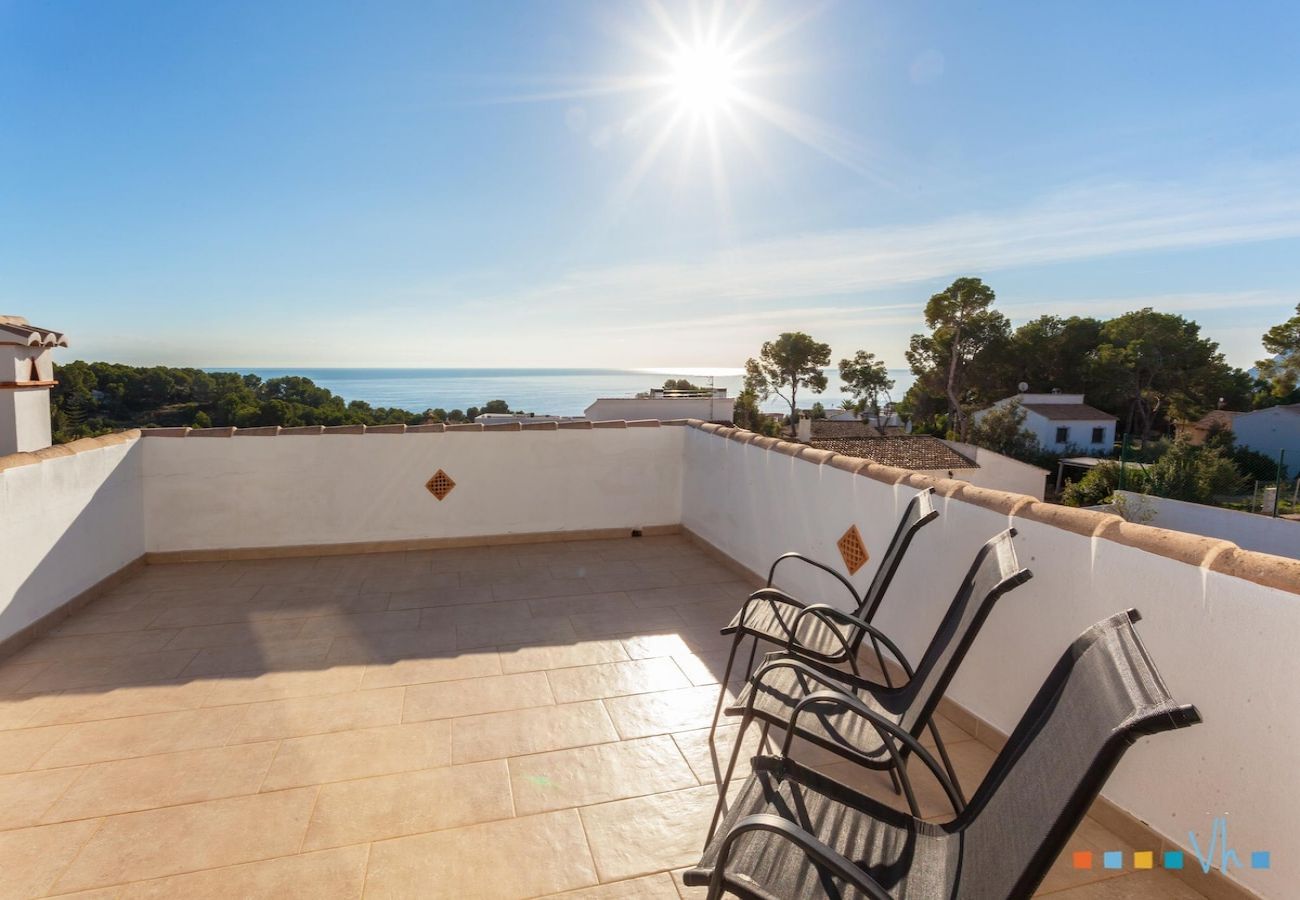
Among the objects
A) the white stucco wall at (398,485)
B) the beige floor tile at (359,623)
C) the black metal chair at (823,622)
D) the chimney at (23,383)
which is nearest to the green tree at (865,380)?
the white stucco wall at (398,485)

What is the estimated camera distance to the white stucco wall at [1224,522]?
14555mm

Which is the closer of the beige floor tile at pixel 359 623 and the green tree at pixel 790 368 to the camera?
the beige floor tile at pixel 359 623

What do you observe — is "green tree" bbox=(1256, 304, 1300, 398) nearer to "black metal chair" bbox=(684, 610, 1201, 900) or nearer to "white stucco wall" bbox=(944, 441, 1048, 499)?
"white stucco wall" bbox=(944, 441, 1048, 499)

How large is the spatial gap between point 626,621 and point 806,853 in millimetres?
2854

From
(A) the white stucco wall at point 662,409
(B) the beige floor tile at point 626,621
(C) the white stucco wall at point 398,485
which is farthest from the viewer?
(A) the white stucco wall at point 662,409

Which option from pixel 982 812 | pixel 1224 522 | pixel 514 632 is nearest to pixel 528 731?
pixel 514 632

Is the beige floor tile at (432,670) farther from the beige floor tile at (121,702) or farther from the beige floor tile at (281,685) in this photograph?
the beige floor tile at (121,702)

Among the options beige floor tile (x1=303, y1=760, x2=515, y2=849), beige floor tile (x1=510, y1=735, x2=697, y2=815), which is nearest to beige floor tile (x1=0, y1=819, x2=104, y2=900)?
beige floor tile (x1=303, y1=760, x2=515, y2=849)

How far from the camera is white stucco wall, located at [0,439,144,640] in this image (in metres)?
3.32

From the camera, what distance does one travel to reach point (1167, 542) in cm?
182

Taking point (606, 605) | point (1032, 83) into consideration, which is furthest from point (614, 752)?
point (1032, 83)

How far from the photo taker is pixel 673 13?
5.96 metres

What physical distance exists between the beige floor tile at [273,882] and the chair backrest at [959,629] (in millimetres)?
1739

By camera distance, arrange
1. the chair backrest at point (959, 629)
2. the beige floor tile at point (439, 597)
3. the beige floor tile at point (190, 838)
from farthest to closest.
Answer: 1. the beige floor tile at point (439, 597)
2. the beige floor tile at point (190, 838)
3. the chair backrest at point (959, 629)
